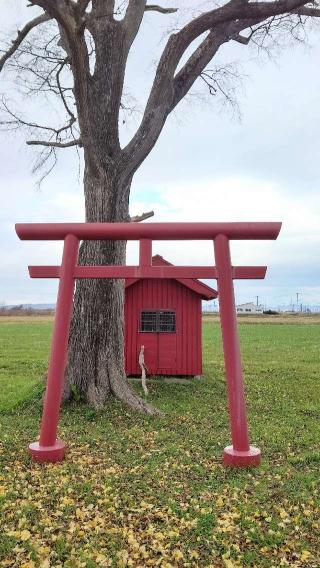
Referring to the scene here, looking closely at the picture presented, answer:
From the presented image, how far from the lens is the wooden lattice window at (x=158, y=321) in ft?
49.3

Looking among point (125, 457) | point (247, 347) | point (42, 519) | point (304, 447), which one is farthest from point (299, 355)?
point (42, 519)

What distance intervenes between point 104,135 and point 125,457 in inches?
233

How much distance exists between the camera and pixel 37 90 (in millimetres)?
12812

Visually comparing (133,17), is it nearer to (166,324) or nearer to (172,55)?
(172,55)

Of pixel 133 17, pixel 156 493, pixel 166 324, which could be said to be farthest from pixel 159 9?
pixel 156 493

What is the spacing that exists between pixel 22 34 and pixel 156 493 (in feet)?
32.2

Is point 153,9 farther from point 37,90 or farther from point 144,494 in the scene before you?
point 144,494

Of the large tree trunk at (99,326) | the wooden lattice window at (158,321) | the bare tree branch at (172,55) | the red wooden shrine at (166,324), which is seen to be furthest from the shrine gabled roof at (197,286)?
the bare tree branch at (172,55)

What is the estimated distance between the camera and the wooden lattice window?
49.3 feet

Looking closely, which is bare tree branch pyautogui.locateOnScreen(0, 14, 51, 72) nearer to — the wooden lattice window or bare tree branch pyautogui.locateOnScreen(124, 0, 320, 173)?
bare tree branch pyautogui.locateOnScreen(124, 0, 320, 173)

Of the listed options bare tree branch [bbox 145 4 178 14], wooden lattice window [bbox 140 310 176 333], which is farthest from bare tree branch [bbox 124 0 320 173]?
wooden lattice window [bbox 140 310 176 333]

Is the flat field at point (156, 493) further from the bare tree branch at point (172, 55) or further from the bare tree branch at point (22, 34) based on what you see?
the bare tree branch at point (22, 34)

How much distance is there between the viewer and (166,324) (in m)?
15.0

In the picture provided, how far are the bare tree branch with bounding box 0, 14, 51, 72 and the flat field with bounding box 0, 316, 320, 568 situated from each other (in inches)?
292
